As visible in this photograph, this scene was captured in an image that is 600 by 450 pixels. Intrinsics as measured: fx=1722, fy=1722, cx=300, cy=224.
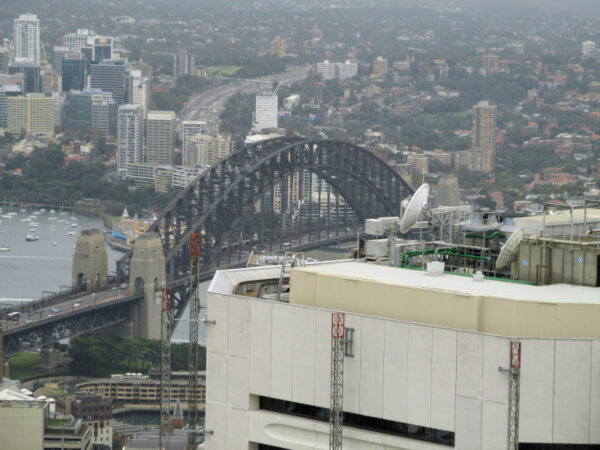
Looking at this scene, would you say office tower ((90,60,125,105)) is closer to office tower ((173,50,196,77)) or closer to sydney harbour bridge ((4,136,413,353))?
office tower ((173,50,196,77))

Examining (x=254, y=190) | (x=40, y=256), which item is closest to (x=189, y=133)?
(x=40, y=256)

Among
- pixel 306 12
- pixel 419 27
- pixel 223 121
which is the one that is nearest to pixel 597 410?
pixel 223 121

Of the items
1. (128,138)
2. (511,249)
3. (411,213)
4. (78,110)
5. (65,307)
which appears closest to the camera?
(511,249)

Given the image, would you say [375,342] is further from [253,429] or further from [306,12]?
[306,12]

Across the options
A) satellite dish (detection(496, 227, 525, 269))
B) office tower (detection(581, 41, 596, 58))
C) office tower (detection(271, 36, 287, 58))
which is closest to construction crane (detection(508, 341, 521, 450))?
satellite dish (detection(496, 227, 525, 269))

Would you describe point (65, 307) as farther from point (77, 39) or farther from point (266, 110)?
point (77, 39)

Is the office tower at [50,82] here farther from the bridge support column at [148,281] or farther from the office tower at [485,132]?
the bridge support column at [148,281]
